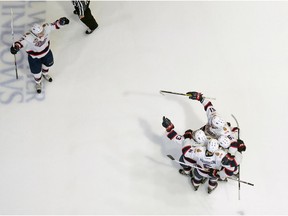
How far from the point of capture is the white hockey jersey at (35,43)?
5141mm

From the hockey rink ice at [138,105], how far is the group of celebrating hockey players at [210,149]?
0.30 meters

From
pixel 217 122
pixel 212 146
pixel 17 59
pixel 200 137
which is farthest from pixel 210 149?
pixel 17 59

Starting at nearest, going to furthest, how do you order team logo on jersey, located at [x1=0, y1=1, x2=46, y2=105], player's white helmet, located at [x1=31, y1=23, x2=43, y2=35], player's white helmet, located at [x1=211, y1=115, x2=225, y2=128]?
1. player's white helmet, located at [x1=211, y1=115, x2=225, y2=128]
2. player's white helmet, located at [x1=31, y1=23, x2=43, y2=35]
3. team logo on jersey, located at [x1=0, y1=1, x2=46, y2=105]

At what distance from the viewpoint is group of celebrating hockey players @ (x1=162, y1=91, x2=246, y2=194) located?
461 cm

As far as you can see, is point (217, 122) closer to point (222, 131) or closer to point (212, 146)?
point (222, 131)

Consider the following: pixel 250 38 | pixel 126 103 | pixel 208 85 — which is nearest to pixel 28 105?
pixel 126 103

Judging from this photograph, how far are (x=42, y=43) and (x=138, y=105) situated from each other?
1.21 m

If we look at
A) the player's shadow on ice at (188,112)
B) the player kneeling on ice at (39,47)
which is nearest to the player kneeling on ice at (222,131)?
the player's shadow on ice at (188,112)

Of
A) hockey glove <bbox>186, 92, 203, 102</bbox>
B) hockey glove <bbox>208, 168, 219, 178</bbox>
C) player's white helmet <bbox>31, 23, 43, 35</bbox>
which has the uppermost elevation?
player's white helmet <bbox>31, 23, 43, 35</bbox>

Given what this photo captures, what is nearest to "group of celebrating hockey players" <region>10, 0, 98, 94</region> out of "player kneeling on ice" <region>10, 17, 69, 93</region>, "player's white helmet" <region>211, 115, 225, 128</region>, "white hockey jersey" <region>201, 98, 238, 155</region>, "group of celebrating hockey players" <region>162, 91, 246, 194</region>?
"player kneeling on ice" <region>10, 17, 69, 93</region>

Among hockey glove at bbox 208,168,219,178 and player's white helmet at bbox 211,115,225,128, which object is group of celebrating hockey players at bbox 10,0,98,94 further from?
hockey glove at bbox 208,168,219,178

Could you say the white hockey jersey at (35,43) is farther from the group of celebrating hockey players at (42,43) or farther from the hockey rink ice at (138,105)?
the hockey rink ice at (138,105)

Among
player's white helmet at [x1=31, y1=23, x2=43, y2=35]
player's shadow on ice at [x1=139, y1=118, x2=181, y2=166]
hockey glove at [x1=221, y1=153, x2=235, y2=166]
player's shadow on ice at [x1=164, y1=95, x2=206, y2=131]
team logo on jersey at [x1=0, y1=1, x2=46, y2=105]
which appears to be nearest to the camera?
hockey glove at [x1=221, y1=153, x2=235, y2=166]

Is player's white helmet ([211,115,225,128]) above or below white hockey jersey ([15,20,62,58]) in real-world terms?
below
